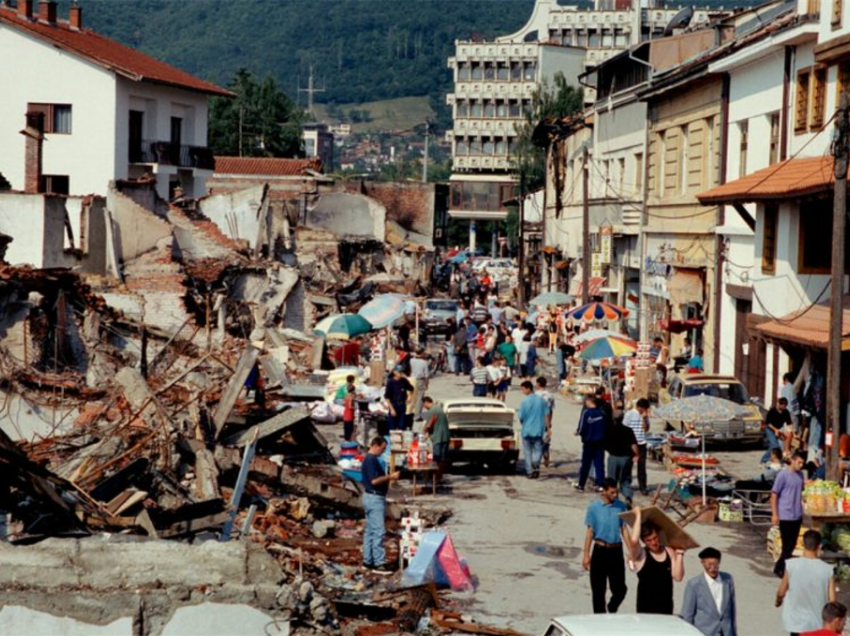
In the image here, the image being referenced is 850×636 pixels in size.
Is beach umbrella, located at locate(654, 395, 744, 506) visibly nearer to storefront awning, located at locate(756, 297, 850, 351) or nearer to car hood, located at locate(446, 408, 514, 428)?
storefront awning, located at locate(756, 297, 850, 351)

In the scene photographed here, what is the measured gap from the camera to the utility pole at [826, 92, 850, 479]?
796 inches

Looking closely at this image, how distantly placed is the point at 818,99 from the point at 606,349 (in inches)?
258

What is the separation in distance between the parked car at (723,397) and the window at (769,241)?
8.84 ft

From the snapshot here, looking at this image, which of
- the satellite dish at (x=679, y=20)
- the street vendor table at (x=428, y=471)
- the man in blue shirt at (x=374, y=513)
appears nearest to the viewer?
the man in blue shirt at (x=374, y=513)

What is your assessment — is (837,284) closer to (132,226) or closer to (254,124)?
(132,226)

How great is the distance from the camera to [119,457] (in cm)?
1681

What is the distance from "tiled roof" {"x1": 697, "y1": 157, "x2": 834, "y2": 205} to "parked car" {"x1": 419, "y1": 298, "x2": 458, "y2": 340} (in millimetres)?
18985

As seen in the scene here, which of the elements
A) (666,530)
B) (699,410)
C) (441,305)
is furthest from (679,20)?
(666,530)

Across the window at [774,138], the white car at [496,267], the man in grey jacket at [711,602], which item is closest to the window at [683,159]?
the window at [774,138]

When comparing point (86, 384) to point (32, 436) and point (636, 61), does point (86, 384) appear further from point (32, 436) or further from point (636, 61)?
point (636, 61)

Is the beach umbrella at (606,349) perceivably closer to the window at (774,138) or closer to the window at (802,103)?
the window at (774,138)

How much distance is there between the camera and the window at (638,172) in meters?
45.1

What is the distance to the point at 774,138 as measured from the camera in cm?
3152

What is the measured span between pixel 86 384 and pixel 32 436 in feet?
7.57
